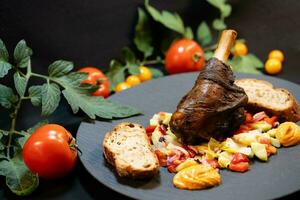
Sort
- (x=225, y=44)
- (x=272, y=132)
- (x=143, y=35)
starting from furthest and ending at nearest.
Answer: (x=143, y=35), (x=225, y=44), (x=272, y=132)

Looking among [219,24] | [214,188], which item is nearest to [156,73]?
[219,24]

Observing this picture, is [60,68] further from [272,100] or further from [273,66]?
[273,66]

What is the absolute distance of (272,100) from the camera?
2.83 metres

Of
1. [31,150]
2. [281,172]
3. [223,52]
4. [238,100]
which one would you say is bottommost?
[31,150]

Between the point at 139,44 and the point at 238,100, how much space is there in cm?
151

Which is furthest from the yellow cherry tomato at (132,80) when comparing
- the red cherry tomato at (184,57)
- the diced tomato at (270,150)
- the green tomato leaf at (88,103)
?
the diced tomato at (270,150)

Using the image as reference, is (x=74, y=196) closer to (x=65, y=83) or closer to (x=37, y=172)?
(x=37, y=172)

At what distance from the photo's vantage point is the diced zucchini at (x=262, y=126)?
105 inches

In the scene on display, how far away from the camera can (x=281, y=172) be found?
231cm

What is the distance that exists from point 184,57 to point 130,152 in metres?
1.43

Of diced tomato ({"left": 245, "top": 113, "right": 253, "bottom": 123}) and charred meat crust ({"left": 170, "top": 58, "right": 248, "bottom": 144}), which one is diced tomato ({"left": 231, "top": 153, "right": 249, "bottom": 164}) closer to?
charred meat crust ({"left": 170, "top": 58, "right": 248, "bottom": 144})

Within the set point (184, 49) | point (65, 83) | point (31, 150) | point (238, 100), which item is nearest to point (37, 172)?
point (31, 150)

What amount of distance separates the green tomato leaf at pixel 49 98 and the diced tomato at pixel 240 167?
994mm

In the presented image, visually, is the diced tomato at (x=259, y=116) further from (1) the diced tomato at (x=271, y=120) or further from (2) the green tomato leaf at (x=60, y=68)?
(2) the green tomato leaf at (x=60, y=68)
